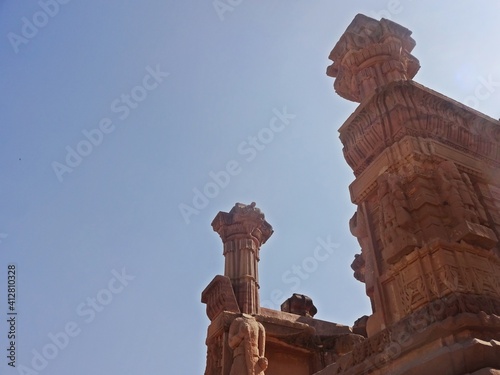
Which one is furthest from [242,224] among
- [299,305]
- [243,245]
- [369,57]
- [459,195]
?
[459,195]

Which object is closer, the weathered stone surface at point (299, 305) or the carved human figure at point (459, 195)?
the carved human figure at point (459, 195)

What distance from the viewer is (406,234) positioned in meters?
5.21

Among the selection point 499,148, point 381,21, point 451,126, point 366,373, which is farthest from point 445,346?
point 381,21

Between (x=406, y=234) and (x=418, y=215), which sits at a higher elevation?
(x=418, y=215)

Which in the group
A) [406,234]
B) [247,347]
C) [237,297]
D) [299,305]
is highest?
[299,305]

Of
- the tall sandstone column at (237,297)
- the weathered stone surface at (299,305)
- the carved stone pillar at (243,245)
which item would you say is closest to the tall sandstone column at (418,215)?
the tall sandstone column at (237,297)

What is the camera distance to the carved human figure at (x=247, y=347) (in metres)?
7.76

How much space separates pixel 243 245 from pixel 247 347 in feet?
14.0

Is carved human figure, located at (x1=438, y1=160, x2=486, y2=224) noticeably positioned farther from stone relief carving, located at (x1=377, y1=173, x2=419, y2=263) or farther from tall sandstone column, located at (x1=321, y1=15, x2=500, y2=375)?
stone relief carving, located at (x1=377, y1=173, x2=419, y2=263)

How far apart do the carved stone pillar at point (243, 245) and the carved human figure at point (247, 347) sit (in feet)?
7.70

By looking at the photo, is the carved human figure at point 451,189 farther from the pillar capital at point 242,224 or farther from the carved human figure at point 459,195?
the pillar capital at point 242,224

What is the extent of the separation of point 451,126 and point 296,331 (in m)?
5.56

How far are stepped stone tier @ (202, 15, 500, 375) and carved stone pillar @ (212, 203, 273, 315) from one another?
1.02 metres

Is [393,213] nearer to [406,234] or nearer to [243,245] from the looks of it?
[406,234]
